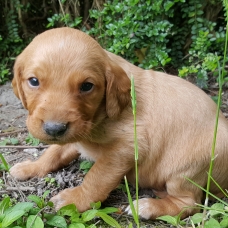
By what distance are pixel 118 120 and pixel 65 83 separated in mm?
620

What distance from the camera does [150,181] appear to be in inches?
131

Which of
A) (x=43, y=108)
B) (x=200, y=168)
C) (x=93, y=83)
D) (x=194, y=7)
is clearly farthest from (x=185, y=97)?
(x=194, y=7)

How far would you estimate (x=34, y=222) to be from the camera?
8.43 ft

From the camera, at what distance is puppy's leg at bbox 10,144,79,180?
3.63 metres

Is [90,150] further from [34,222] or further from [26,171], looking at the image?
[34,222]

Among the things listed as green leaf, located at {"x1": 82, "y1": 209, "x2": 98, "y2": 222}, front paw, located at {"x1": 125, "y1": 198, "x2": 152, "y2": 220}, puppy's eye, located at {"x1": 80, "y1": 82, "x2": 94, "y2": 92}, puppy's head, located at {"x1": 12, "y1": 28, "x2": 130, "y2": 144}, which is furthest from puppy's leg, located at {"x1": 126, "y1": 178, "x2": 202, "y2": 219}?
puppy's eye, located at {"x1": 80, "y1": 82, "x2": 94, "y2": 92}

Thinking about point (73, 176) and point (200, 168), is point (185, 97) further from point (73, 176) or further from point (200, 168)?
point (73, 176)

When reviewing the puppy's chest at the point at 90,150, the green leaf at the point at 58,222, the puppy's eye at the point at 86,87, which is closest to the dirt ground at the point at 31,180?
the puppy's chest at the point at 90,150

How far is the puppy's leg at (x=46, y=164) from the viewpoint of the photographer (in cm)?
363

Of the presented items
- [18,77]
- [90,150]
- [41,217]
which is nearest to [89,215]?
[41,217]

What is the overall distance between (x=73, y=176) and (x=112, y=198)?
44cm

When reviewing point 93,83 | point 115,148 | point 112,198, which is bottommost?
point 112,198

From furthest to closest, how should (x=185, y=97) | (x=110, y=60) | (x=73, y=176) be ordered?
(x=73, y=176)
(x=185, y=97)
(x=110, y=60)

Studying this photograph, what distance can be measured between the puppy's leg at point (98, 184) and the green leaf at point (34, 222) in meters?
0.51
